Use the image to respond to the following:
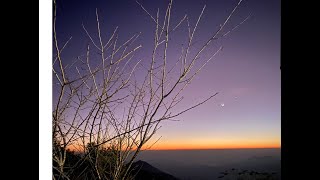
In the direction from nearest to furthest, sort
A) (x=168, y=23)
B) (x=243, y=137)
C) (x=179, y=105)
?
(x=168, y=23)
(x=179, y=105)
(x=243, y=137)

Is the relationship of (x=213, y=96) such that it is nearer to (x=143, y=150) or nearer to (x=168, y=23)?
Answer: (x=168, y=23)
